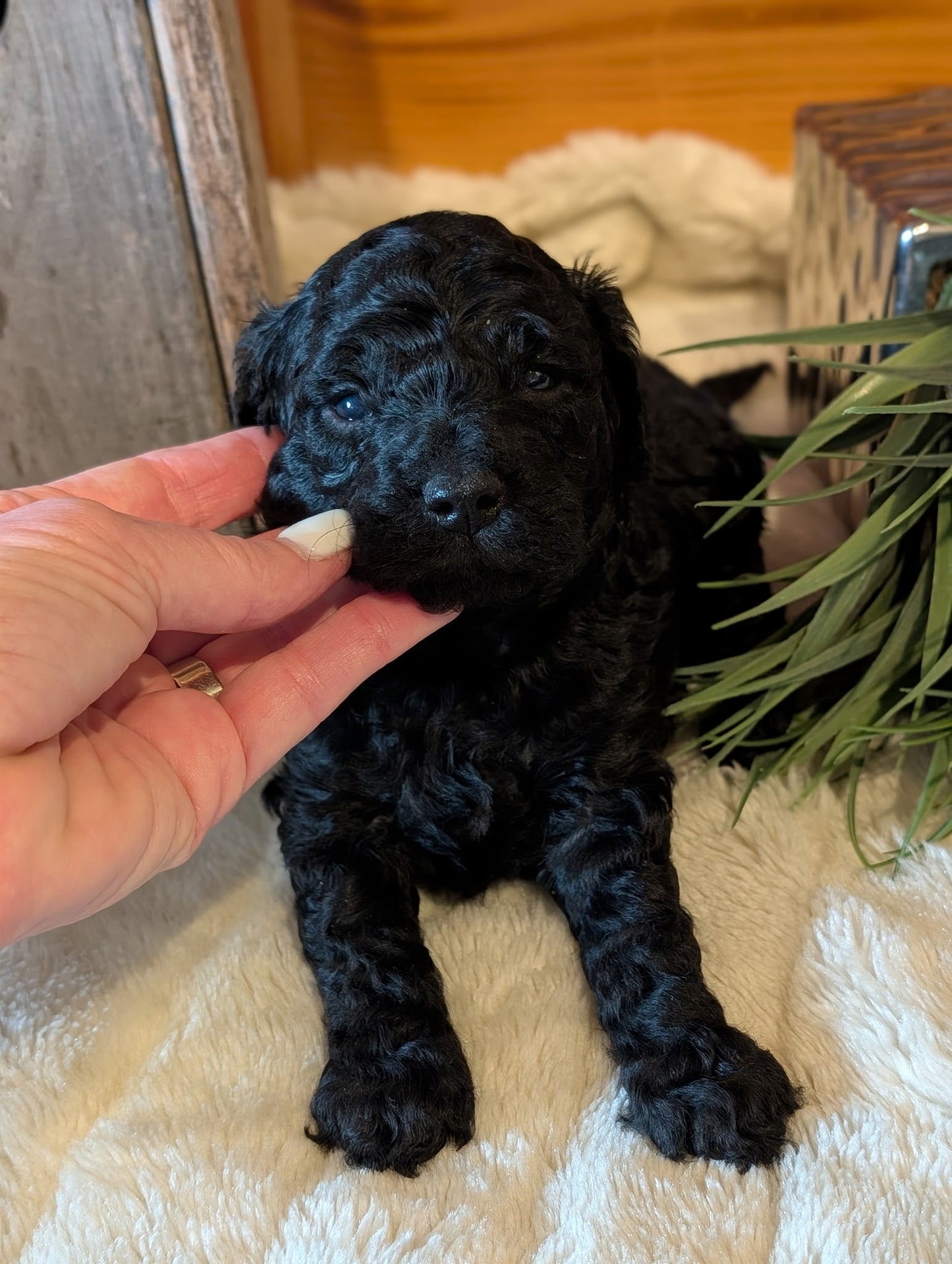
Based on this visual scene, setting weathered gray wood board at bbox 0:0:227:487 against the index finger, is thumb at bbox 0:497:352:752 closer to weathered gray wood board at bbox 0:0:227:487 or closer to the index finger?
the index finger

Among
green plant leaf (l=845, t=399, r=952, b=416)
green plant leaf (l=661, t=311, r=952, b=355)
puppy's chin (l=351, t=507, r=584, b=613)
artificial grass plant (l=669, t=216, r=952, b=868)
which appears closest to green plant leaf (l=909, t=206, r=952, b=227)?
artificial grass plant (l=669, t=216, r=952, b=868)

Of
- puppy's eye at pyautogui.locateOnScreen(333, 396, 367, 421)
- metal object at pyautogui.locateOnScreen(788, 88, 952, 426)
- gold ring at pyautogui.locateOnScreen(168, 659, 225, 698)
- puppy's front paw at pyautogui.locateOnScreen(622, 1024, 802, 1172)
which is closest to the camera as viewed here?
puppy's front paw at pyautogui.locateOnScreen(622, 1024, 802, 1172)

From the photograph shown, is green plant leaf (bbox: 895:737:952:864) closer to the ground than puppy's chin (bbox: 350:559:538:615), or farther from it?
closer to the ground

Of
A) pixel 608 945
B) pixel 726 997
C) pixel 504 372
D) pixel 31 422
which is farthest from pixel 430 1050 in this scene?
pixel 31 422

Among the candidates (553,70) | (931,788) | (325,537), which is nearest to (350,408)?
(325,537)

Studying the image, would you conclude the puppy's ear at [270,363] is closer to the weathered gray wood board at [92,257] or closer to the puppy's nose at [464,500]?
the puppy's nose at [464,500]

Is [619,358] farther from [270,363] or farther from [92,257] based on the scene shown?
[92,257]
